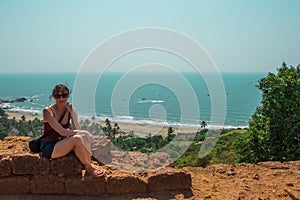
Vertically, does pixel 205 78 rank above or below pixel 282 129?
above

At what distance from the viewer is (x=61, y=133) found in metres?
5.66

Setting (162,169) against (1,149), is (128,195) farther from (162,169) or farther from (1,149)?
(1,149)

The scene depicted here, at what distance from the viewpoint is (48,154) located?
19.2ft

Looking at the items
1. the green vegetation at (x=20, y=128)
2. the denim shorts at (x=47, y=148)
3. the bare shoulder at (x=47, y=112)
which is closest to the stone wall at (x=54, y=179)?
the denim shorts at (x=47, y=148)

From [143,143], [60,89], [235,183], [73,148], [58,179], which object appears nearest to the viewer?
[60,89]

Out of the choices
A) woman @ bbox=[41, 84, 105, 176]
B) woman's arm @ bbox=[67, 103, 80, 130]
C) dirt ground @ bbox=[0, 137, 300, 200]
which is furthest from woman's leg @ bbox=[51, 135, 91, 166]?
dirt ground @ bbox=[0, 137, 300, 200]

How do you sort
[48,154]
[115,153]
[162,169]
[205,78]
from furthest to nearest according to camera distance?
[205,78] < [115,153] < [162,169] < [48,154]

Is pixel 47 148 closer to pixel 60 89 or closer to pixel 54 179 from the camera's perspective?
pixel 54 179

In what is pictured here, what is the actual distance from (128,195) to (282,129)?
9.02m

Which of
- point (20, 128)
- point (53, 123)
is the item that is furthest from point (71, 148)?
point (20, 128)

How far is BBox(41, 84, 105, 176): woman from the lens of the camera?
5691mm

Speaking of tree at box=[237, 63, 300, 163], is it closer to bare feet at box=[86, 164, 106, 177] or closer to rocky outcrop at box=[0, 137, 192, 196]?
rocky outcrop at box=[0, 137, 192, 196]

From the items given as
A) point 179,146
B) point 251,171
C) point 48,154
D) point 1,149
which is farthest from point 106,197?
point 179,146

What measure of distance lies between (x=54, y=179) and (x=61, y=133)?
1.03 meters
